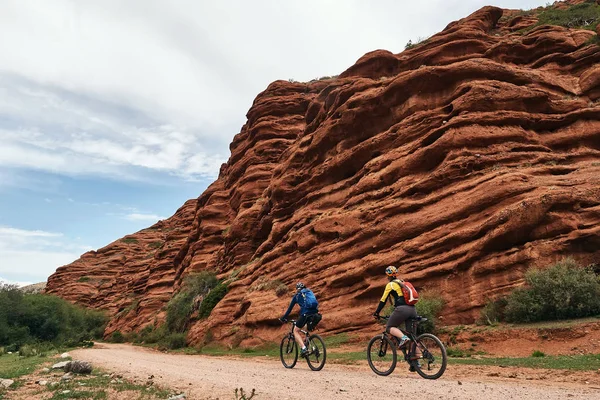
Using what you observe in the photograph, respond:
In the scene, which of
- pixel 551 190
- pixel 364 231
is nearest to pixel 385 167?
pixel 364 231

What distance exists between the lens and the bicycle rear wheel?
27.1ft

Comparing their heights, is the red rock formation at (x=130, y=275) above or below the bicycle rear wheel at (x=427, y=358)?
above

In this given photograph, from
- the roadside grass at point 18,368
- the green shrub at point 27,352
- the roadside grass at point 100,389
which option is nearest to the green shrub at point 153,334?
the green shrub at point 27,352

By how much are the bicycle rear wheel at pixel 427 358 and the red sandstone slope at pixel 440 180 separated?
903 cm

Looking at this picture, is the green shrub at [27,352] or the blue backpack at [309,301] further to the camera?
the green shrub at [27,352]

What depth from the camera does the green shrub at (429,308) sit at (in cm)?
1566

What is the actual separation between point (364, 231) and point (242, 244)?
18317 mm

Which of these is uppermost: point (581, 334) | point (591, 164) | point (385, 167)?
point (385, 167)

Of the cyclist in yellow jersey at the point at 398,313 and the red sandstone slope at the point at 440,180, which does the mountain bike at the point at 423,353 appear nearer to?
the cyclist in yellow jersey at the point at 398,313

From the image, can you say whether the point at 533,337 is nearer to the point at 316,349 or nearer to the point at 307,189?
the point at 316,349

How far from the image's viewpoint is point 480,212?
1858 cm

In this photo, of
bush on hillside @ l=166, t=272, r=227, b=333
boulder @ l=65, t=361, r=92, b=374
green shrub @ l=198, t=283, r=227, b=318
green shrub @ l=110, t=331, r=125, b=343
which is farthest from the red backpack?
green shrub @ l=110, t=331, r=125, b=343

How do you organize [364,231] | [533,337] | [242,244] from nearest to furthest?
[533,337] → [364,231] → [242,244]

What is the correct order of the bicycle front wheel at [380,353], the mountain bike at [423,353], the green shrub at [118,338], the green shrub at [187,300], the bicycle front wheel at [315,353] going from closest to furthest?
the mountain bike at [423,353], the bicycle front wheel at [380,353], the bicycle front wheel at [315,353], the green shrub at [187,300], the green shrub at [118,338]
